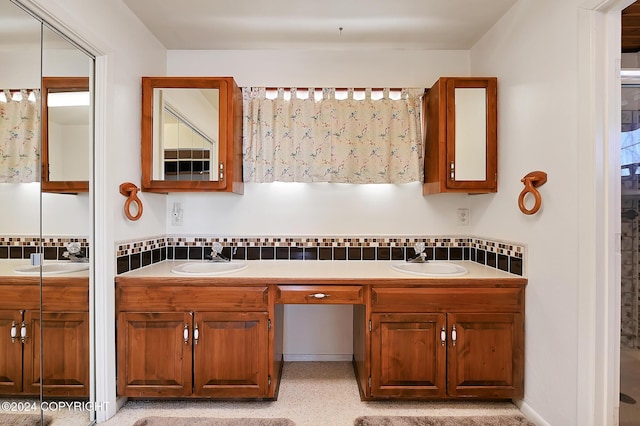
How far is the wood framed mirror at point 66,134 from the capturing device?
1.60 meters

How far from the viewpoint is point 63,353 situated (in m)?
1.73

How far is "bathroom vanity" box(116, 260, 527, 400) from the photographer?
6.42 ft

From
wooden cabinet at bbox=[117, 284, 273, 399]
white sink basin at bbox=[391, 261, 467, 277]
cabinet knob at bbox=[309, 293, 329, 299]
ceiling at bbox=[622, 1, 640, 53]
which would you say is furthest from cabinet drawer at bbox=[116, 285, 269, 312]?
ceiling at bbox=[622, 1, 640, 53]

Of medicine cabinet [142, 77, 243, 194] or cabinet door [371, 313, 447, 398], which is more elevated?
medicine cabinet [142, 77, 243, 194]

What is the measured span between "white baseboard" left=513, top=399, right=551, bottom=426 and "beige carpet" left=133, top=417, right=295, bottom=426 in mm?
1394

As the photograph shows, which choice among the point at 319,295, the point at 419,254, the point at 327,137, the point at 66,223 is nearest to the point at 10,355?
the point at 66,223

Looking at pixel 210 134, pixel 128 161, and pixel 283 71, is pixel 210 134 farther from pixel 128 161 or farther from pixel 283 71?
pixel 283 71

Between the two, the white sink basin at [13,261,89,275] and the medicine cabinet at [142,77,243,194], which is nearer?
the white sink basin at [13,261,89,275]

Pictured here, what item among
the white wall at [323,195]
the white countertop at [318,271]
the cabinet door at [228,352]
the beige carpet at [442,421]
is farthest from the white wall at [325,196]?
the beige carpet at [442,421]

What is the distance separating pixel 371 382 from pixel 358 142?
5.48ft

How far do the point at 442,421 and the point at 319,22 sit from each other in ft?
8.72

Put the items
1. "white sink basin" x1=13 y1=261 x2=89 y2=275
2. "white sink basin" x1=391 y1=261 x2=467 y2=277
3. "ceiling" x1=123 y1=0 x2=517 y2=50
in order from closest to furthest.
Result: "white sink basin" x1=13 y1=261 x2=89 y2=275
"ceiling" x1=123 y1=0 x2=517 y2=50
"white sink basin" x1=391 y1=261 x2=467 y2=277

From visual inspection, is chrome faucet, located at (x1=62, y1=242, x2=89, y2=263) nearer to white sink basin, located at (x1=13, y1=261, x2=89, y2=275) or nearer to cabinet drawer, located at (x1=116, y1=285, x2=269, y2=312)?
white sink basin, located at (x1=13, y1=261, x2=89, y2=275)

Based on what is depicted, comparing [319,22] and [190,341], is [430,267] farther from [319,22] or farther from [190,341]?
[319,22]
